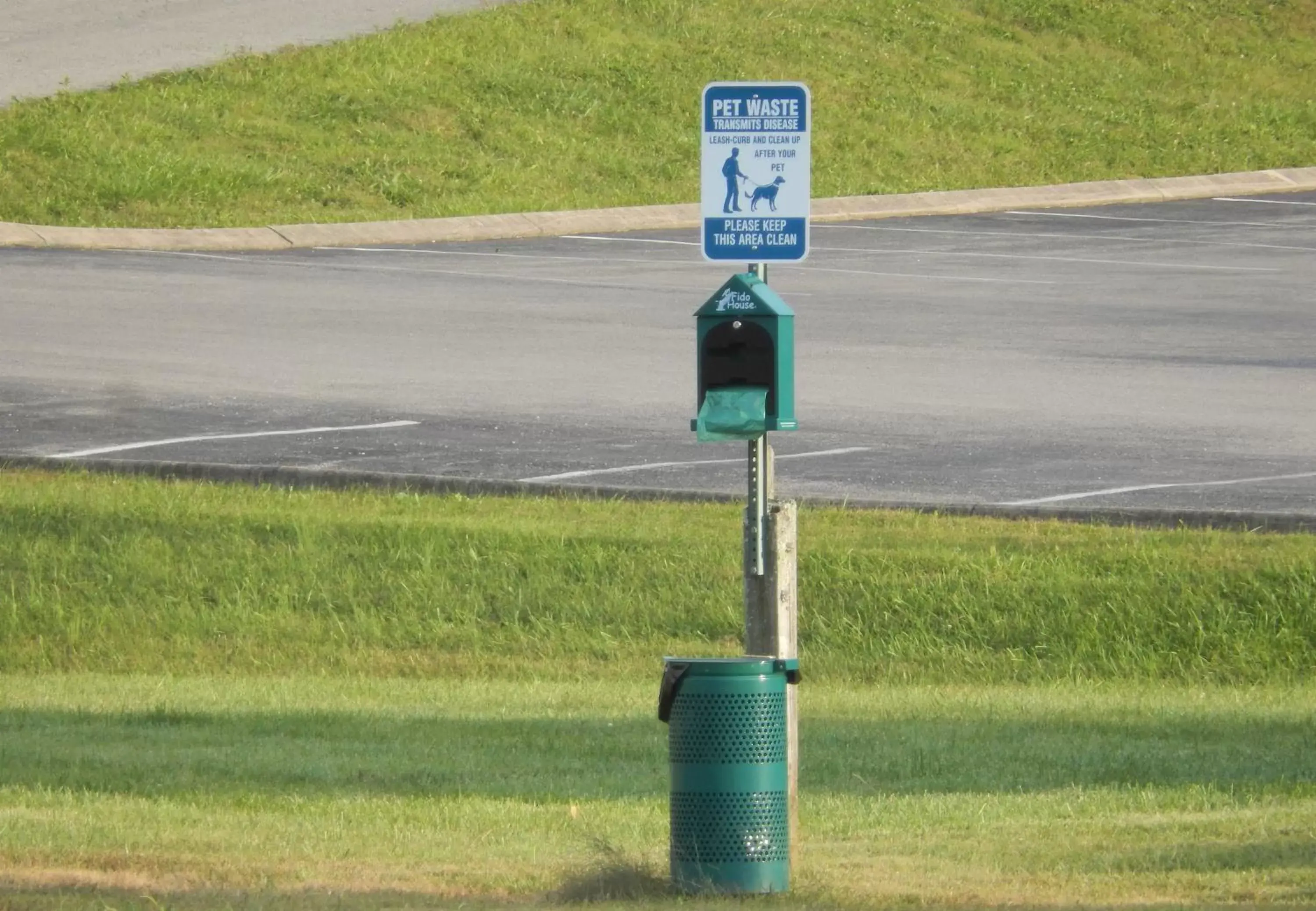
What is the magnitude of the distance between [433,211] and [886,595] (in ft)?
55.5

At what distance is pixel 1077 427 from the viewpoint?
17.1 meters

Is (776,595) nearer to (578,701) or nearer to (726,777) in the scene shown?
(726,777)

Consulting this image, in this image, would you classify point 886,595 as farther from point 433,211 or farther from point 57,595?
point 433,211

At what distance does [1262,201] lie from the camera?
1287 inches

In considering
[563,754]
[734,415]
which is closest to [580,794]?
[563,754]

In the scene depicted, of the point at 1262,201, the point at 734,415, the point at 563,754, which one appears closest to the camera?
the point at 734,415

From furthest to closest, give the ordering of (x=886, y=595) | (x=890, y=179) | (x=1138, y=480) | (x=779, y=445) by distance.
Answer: (x=890, y=179), (x=779, y=445), (x=1138, y=480), (x=886, y=595)

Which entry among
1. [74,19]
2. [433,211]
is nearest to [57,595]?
[433,211]

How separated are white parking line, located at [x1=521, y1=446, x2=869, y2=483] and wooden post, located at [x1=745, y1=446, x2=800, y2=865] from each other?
7502 mm

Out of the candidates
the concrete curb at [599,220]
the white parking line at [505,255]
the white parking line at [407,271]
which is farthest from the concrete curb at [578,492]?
the concrete curb at [599,220]

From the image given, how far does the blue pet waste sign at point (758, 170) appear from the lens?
770cm

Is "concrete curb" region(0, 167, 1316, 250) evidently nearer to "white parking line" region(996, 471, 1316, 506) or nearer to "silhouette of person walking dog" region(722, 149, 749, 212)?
"white parking line" region(996, 471, 1316, 506)

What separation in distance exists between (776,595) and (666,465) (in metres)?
8.11

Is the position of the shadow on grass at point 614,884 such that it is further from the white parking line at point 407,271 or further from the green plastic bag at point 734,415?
the white parking line at point 407,271
